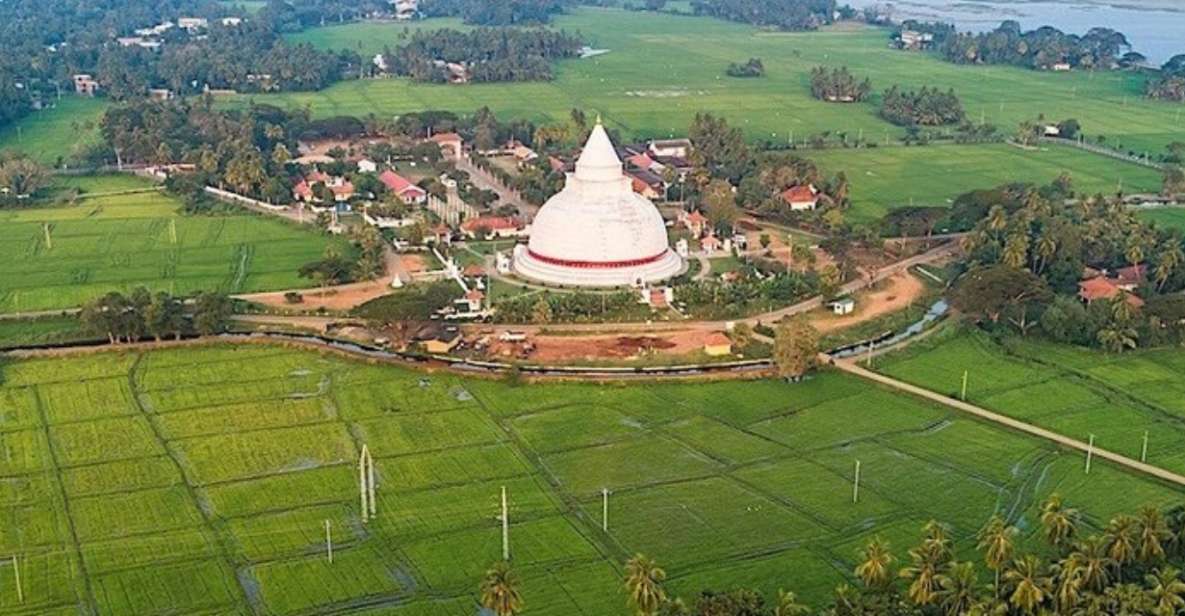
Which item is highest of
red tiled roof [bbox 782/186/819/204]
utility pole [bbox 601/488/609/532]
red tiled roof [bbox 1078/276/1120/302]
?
red tiled roof [bbox 782/186/819/204]

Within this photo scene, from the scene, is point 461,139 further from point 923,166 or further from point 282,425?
point 282,425

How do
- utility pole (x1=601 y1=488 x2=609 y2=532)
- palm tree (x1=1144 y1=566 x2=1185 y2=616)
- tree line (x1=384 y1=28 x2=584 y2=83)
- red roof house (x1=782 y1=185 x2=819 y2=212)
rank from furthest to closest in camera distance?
tree line (x1=384 y1=28 x2=584 y2=83) → red roof house (x1=782 y1=185 x2=819 y2=212) → utility pole (x1=601 y1=488 x2=609 y2=532) → palm tree (x1=1144 y1=566 x2=1185 y2=616)

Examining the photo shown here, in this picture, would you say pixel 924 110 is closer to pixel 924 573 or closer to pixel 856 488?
pixel 856 488

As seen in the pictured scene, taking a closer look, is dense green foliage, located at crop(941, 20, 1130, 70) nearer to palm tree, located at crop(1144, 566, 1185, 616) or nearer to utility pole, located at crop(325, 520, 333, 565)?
palm tree, located at crop(1144, 566, 1185, 616)

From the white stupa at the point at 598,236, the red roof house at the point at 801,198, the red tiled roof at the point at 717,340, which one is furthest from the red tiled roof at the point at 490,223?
the red tiled roof at the point at 717,340

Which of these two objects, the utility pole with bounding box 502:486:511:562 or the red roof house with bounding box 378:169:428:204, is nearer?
the utility pole with bounding box 502:486:511:562

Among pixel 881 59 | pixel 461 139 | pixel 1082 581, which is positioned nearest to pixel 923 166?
pixel 461 139

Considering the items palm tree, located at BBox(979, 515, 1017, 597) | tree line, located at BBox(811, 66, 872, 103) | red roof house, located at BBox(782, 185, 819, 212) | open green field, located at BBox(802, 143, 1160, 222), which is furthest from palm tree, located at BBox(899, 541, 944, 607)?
tree line, located at BBox(811, 66, 872, 103)
